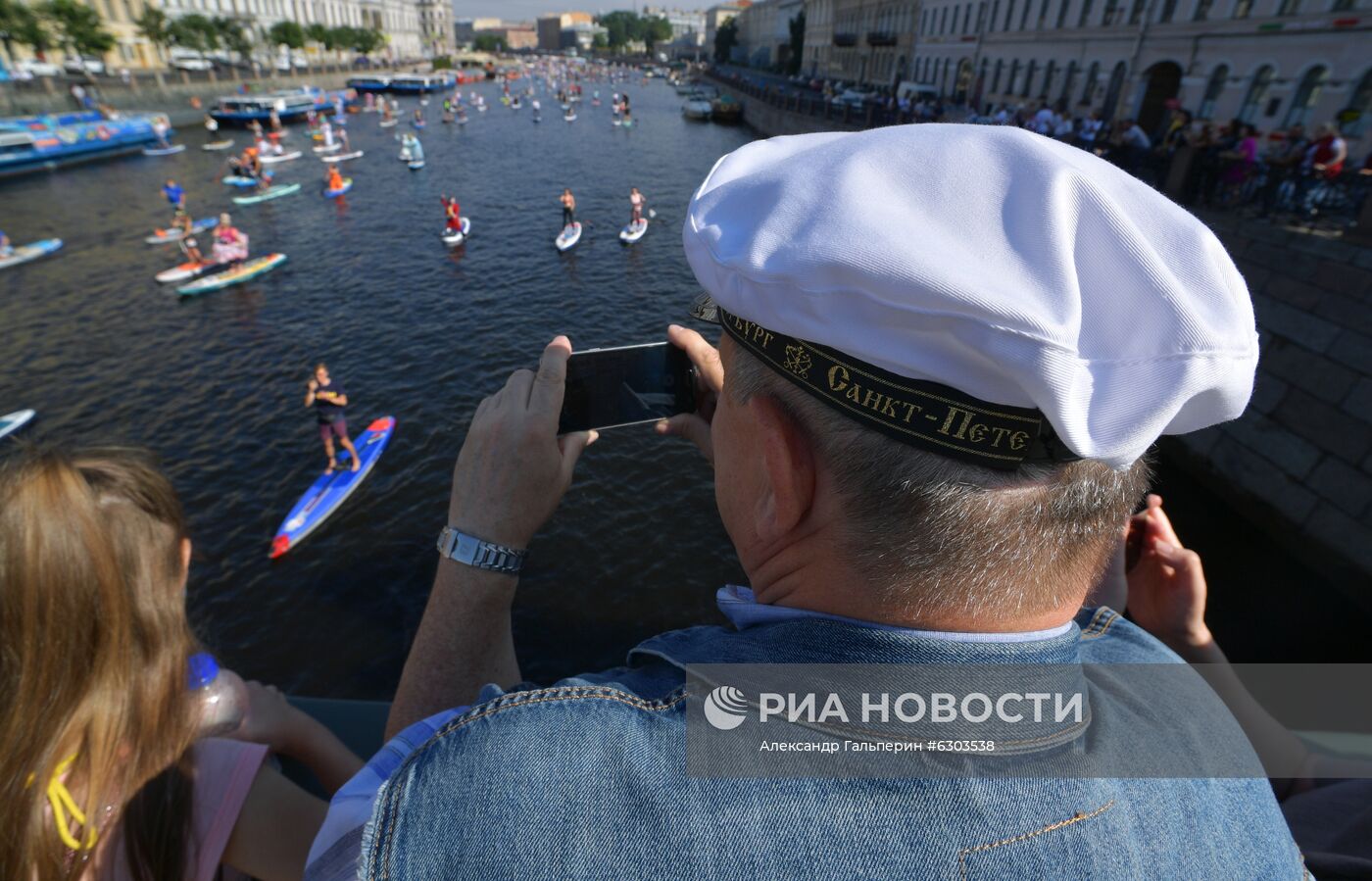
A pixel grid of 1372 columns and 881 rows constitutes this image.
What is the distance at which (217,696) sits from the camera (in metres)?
2.57

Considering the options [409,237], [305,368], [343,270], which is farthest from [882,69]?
[305,368]

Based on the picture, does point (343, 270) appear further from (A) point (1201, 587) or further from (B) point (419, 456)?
(A) point (1201, 587)

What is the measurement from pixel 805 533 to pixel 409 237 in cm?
2767

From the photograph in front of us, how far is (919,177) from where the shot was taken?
1.00 metres

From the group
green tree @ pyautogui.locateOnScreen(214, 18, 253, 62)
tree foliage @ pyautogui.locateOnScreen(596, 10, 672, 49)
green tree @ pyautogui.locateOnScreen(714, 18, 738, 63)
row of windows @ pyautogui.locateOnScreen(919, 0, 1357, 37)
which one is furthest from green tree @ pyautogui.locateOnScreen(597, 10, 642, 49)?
row of windows @ pyautogui.locateOnScreen(919, 0, 1357, 37)

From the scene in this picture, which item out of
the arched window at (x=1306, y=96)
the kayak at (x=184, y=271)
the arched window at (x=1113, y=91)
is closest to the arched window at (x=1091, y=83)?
the arched window at (x=1113, y=91)

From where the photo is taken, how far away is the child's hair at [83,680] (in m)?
1.65

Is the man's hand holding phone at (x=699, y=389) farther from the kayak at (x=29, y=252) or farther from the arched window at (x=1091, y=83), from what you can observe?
the arched window at (x=1091, y=83)

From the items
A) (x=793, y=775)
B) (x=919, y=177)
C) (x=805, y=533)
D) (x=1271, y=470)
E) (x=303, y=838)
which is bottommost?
(x=1271, y=470)

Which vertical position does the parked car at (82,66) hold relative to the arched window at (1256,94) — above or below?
below

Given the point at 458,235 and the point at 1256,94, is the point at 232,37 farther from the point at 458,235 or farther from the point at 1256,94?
the point at 1256,94

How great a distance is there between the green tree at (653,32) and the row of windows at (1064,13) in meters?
152

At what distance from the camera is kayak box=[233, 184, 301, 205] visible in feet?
88.2

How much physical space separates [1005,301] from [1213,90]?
108 ft
